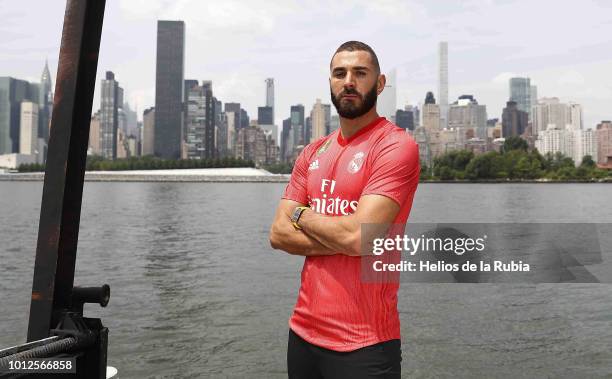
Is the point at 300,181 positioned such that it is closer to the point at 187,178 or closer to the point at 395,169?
the point at 395,169

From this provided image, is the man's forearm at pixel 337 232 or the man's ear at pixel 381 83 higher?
the man's ear at pixel 381 83

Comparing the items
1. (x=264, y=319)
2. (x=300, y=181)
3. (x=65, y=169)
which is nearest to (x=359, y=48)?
(x=300, y=181)

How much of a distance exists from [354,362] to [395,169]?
97 cm

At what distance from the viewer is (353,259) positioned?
2.86m

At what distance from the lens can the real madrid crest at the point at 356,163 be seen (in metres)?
2.90

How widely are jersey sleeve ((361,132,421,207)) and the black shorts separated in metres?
0.73

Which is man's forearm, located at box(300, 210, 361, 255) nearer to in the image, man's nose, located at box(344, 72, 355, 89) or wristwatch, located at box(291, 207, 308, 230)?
wristwatch, located at box(291, 207, 308, 230)

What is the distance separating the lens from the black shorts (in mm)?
2738

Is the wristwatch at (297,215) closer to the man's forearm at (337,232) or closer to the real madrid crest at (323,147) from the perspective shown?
the man's forearm at (337,232)

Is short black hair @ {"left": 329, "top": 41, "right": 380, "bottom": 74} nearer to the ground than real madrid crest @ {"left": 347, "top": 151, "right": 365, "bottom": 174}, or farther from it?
farther from it

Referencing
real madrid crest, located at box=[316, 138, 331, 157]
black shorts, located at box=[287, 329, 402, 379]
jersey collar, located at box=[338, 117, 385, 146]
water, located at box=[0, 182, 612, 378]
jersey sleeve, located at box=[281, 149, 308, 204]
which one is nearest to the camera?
black shorts, located at box=[287, 329, 402, 379]

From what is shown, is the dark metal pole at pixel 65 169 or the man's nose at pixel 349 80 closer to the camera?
the dark metal pole at pixel 65 169

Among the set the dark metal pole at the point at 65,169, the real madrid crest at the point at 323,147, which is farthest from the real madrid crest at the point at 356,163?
the dark metal pole at the point at 65,169

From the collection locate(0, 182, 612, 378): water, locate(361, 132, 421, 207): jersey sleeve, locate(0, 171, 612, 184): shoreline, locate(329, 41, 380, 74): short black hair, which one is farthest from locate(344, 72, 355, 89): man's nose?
locate(0, 171, 612, 184): shoreline
